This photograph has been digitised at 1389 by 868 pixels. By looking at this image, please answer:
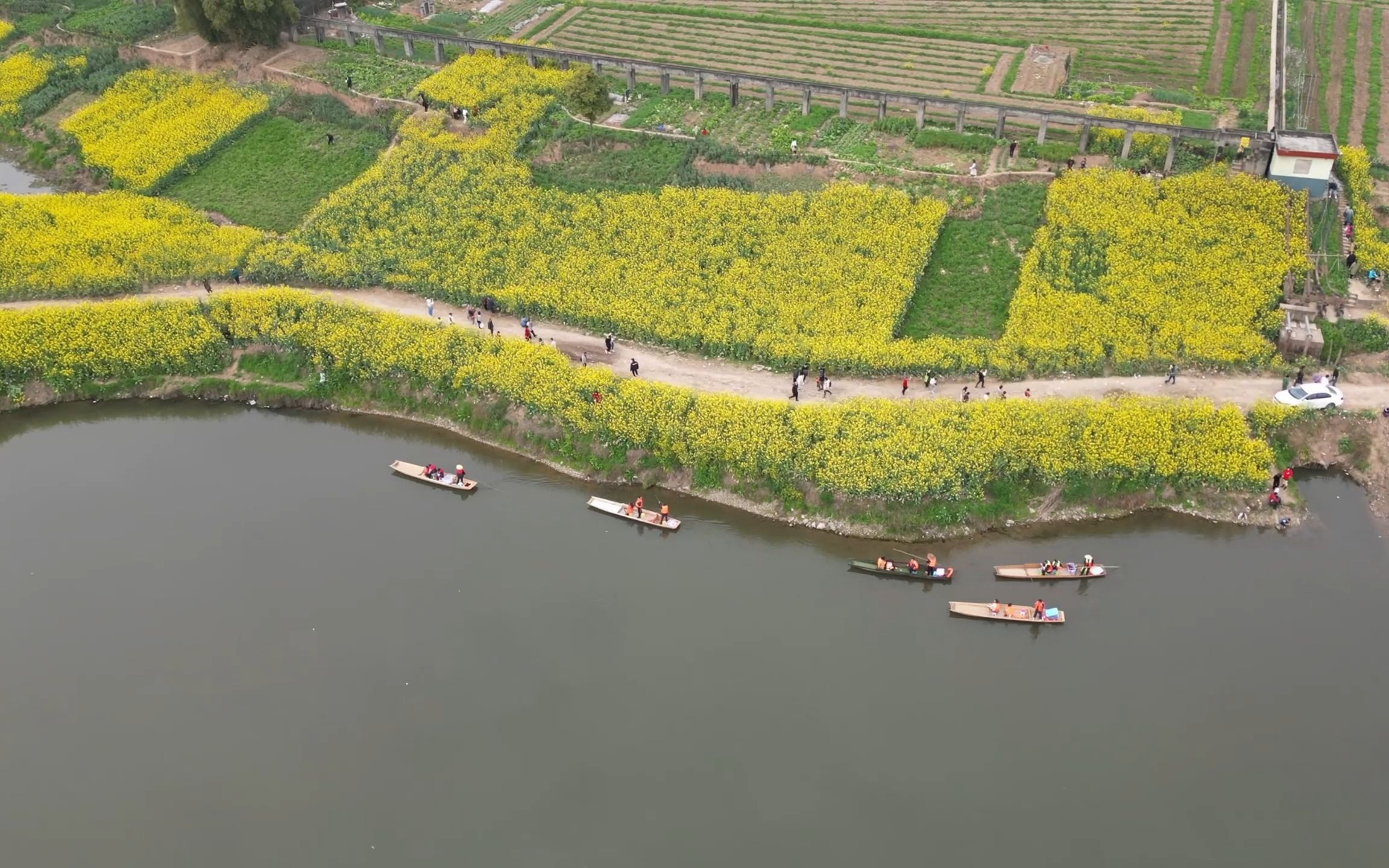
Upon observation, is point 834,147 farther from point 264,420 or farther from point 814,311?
point 264,420

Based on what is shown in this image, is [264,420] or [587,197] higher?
[587,197]

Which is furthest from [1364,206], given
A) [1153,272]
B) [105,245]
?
[105,245]

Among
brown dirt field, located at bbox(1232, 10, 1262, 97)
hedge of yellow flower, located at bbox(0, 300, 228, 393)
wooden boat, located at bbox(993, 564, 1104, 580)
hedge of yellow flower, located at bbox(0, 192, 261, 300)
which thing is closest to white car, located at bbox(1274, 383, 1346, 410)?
wooden boat, located at bbox(993, 564, 1104, 580)

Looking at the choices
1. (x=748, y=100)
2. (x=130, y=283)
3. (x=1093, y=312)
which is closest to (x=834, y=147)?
(x=748, y=100)

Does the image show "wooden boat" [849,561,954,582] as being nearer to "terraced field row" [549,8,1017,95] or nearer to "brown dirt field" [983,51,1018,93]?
"terraced field row" [549,8,1017,95]

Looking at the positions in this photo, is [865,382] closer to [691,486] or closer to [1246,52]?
[691,486]

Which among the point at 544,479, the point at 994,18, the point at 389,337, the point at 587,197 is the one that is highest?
the point at 994,18
